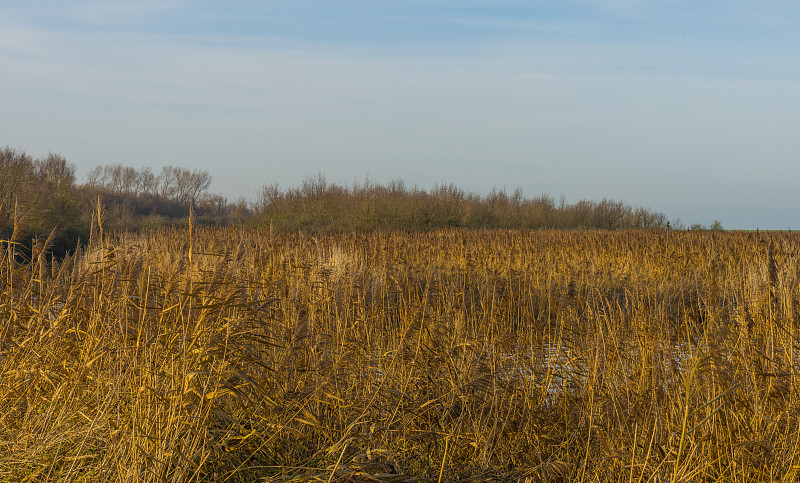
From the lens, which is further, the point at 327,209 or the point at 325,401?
the point at 327,209

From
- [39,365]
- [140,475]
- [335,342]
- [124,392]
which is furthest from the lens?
[335,342]

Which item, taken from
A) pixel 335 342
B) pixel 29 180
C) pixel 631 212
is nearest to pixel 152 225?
pixel 29 180

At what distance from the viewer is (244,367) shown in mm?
3014

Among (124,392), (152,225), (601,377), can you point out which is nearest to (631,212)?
(152,225)

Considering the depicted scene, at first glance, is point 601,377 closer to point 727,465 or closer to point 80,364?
point 727,465

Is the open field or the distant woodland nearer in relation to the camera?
the open field

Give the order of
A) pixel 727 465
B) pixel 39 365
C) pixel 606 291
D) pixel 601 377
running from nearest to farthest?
pixel 727 465 < pixel 39 365 < pixel 601 377 < pixel 606 291

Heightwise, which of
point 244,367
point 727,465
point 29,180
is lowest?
point 727,465

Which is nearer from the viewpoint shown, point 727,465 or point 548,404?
point 727,465

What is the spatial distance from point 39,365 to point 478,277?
650 centimetres

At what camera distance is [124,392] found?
238 centimetres

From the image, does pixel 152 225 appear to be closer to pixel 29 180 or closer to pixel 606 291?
pixel 29 180

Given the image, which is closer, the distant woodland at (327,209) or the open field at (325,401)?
the open field at (325,401)

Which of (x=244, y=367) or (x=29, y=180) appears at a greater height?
(x=29, y=180)
